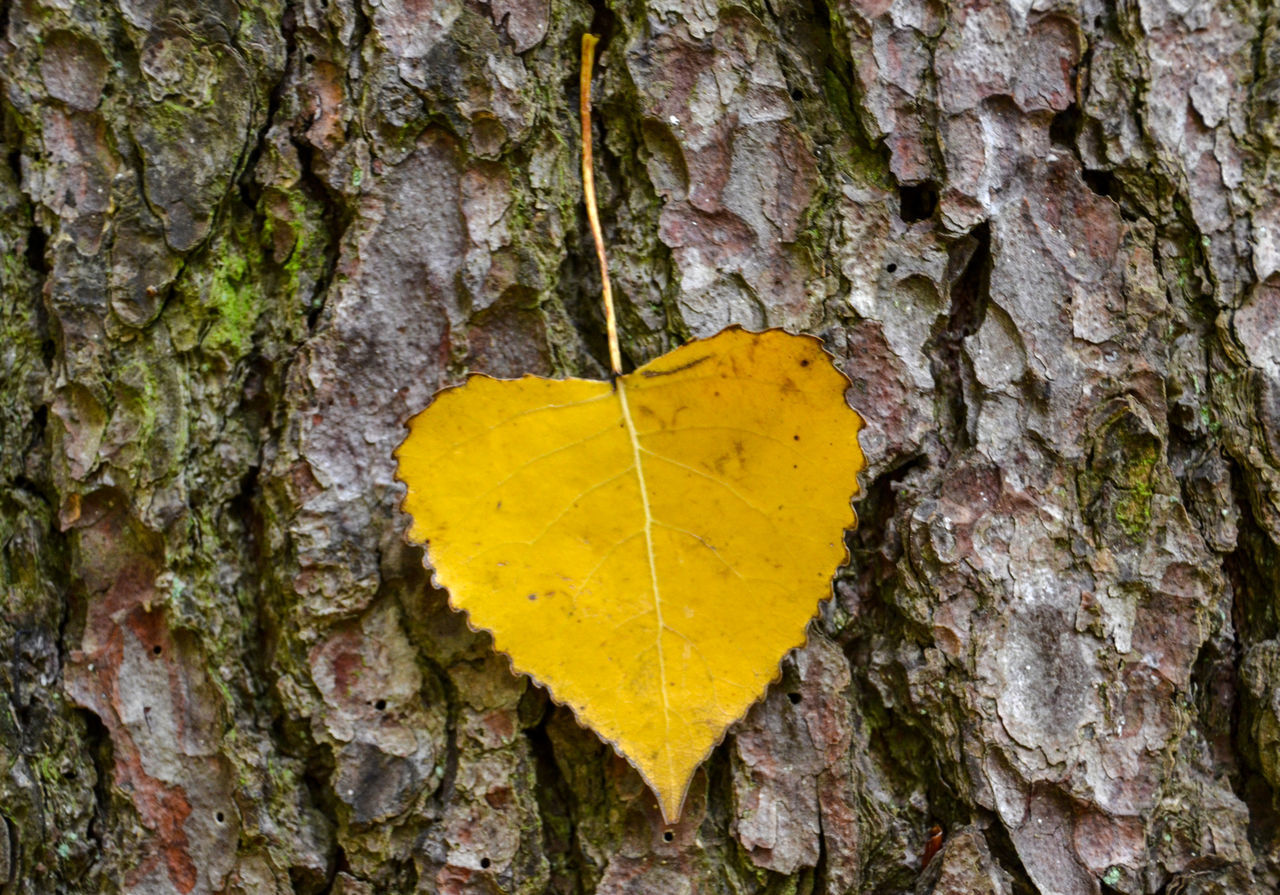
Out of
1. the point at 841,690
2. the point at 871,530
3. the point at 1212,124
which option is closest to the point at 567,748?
the point at 841,690

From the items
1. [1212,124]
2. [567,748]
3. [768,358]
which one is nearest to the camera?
[768,358]

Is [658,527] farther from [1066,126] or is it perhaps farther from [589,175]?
[1066,126]

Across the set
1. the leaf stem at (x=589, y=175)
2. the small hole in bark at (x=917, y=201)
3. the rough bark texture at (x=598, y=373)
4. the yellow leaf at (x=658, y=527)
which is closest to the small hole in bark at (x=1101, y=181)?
the rough bark texture at (x=598, y=373)

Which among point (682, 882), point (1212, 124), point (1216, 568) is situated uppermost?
point (1212, 124)

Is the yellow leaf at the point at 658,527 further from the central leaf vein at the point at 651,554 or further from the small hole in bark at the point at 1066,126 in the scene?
the small hole in bark at the point at 1066,126

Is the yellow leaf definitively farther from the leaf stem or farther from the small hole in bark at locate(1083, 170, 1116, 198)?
the small hole in bark at locate(1083, 170, 1116, 198)

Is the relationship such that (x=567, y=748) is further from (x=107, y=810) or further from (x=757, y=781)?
(x=107, y=810)
